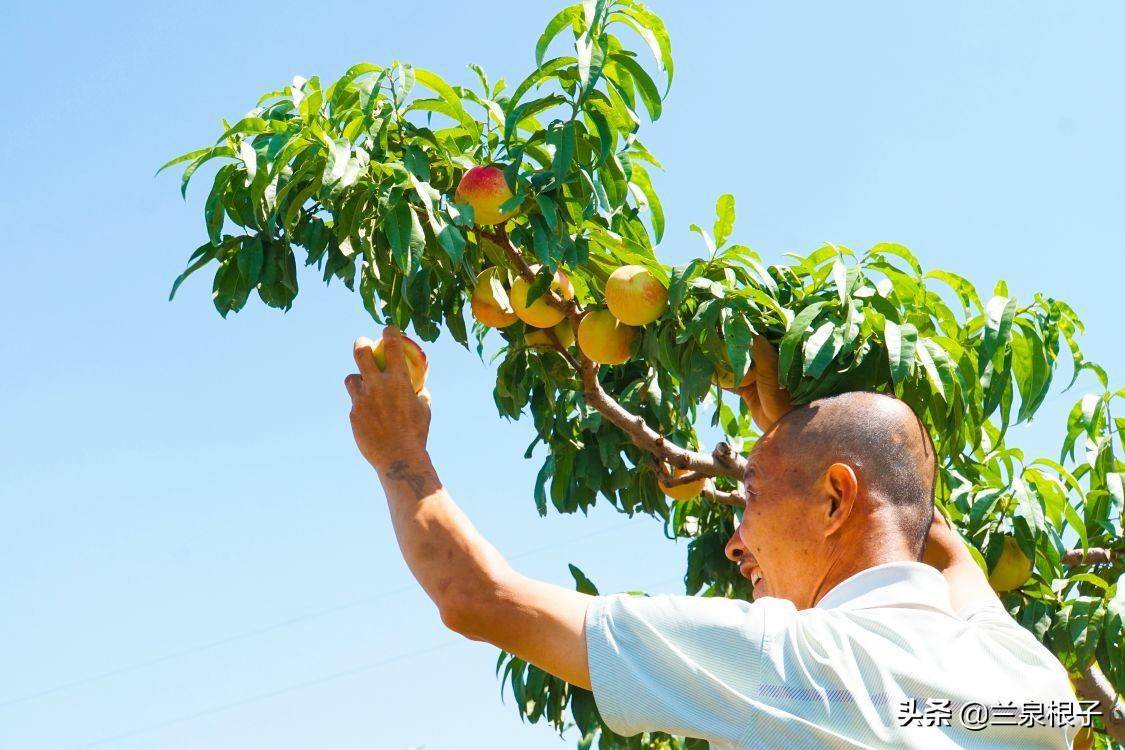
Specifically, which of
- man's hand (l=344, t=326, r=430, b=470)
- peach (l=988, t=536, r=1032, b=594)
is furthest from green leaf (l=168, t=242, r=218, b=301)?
peach (l=988, t=536, r=1032, b=594)

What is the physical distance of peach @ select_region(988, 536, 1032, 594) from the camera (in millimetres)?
3424

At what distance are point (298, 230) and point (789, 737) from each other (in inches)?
64.7

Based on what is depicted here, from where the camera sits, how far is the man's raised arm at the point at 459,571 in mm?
1671

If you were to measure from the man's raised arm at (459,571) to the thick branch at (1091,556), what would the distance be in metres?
2.42

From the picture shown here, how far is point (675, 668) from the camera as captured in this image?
65.4 inches

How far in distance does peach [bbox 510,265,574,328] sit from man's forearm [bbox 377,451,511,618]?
105 centimetres

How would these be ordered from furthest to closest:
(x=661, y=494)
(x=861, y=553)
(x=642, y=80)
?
(x=661, y=494), (x=642, y=80), (x=861, y=553)

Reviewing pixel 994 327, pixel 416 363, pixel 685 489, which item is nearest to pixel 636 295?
pixel 416 363

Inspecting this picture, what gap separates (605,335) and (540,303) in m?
0.16

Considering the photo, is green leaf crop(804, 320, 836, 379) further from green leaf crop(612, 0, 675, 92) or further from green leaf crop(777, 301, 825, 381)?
green leaf crop(612, 0, 675, 92)

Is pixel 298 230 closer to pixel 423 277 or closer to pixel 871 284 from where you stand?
pixel 423 277

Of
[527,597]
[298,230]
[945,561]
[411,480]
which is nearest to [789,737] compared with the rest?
[527,597]

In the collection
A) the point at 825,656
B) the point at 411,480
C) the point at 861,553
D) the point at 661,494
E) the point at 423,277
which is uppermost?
the point at 423,277

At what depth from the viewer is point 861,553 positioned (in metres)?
1.98
